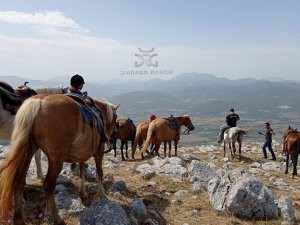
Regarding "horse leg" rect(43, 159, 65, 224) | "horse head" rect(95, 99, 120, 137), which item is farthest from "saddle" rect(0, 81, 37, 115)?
"horse leg" rect(43, 159, 65, 224)

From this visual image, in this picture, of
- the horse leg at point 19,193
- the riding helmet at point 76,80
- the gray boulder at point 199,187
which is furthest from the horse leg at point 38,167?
the gray boulder at point 199,187

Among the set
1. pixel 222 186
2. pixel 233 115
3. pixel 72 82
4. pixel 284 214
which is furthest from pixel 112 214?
pixel 233 115

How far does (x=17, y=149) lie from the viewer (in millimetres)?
5906

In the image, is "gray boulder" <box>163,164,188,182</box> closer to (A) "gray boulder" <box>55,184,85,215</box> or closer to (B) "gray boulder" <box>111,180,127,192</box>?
(B) "gray boulder" <box>111,180,127,192</box>

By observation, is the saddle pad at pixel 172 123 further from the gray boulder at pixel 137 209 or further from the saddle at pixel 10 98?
the saddle at pixel 10 98

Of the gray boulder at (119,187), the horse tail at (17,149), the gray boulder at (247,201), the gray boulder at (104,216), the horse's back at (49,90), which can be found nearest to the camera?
the horse tail at (17,149)

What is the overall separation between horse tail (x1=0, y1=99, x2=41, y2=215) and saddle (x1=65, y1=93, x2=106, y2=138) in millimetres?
1104

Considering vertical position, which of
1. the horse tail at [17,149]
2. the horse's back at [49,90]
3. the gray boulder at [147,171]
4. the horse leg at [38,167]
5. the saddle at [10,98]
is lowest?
the gray boulder at [147,171]

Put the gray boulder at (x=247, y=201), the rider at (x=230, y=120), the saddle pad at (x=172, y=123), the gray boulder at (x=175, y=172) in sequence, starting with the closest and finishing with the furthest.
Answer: the gray boulder at (x=247, y=201) < the gray boulder at (x=175, y=172) < the saddle pad at (x=172, y=123) < the rider at (x=230, y=120)

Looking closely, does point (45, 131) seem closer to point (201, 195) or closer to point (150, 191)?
point (150, 191)

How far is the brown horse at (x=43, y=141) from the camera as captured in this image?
5.91 m

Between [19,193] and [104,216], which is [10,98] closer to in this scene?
[19,193]

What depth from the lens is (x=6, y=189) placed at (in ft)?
19.5

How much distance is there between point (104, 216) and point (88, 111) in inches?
88.7
